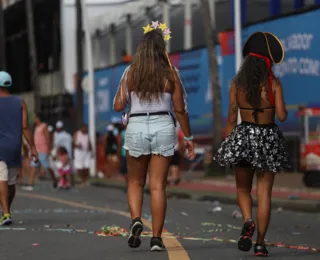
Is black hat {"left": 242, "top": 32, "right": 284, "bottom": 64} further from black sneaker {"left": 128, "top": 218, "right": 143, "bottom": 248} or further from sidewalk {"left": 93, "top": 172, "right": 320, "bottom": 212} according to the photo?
sidewalk {"left": 93, "top": 172, "right": 320, "bottom": 212}

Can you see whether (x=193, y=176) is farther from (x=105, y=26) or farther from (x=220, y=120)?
(x=105, y=26)

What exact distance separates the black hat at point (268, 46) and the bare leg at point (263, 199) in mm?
1001


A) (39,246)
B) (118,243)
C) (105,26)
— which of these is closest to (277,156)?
(118,243)

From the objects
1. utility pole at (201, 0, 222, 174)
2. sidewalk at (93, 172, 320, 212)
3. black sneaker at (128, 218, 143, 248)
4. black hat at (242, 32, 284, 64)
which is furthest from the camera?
utility pole at (201, 0, 222, 174)

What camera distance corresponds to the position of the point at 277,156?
8.68 m

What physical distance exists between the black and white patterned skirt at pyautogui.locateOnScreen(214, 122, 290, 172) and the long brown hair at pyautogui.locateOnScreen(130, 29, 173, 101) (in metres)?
0.80

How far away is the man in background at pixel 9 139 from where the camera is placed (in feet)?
36.9

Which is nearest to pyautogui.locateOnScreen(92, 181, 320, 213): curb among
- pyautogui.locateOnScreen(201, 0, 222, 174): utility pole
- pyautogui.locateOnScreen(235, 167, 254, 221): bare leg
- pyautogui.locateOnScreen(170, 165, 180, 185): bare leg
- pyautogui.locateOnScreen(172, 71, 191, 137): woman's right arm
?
pyautogui.locateOnScreen(170, 165, 180, 185): bare leg

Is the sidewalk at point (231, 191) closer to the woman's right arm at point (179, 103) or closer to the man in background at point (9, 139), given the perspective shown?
the man in background at point (9, 139)

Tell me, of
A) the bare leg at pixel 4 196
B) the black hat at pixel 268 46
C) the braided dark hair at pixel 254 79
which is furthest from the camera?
the bare leg at pixel 4 196

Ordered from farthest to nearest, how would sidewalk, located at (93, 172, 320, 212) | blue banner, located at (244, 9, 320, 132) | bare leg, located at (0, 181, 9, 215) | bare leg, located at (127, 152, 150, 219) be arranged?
blue banner, located at (244, 9, 320, 132) < sidewalk, located at (93, 172, 320, 212) < bare leg, located at (0, 181, 9, 215) < bare leg, located at (127, 152, 150, 219)

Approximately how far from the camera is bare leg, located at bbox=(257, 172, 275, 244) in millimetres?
8539

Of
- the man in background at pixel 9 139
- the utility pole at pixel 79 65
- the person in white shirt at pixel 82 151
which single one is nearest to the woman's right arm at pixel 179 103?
the man in background at pixel 9 139

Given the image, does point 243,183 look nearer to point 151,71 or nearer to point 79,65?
point 151,71
